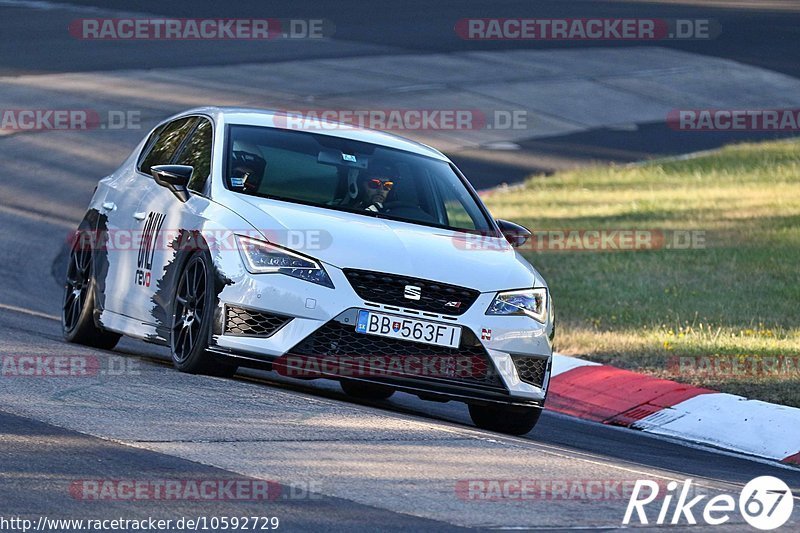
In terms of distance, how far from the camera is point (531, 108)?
29312mm

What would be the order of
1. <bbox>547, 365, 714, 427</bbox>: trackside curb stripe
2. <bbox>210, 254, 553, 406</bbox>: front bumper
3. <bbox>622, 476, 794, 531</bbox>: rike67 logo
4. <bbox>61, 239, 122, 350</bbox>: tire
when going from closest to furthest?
<bbox>622, 476, 794, 531</bbox>: rike67 logo < <bbox>210, 254, 553, 406</bbox>: front bumper < <bbox>61, 239, 122, 350</bbox>: tire < <bbox>547, 365, 714, 427</bbox>: trackside curb stripe

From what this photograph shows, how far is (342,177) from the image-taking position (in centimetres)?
965

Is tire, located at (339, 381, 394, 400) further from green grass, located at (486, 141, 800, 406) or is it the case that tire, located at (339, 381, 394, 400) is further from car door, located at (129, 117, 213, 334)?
green grass, located at (486, 141, 800, 406)

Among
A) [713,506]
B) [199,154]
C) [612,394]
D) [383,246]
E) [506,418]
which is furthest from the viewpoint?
[612,394]

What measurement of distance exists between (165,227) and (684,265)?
8.43m

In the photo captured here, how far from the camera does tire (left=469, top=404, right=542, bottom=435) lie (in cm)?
913

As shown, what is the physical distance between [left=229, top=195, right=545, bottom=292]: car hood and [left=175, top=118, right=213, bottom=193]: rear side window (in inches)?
20.7

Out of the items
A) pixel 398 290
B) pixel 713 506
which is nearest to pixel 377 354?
pixel 398 290

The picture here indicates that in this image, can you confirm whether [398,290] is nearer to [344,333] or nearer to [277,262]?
[344,333]

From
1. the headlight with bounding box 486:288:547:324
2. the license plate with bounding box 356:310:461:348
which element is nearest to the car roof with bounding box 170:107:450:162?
the headlight with bounding box 486:288:547:324

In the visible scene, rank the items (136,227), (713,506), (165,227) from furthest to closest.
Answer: (136,227)
(165,227)
(713,506)

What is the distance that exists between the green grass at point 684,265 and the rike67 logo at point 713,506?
3.56m

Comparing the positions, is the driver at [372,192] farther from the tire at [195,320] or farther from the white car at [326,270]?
the tire at [195,320]

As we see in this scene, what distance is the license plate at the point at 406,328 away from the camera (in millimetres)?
8430
